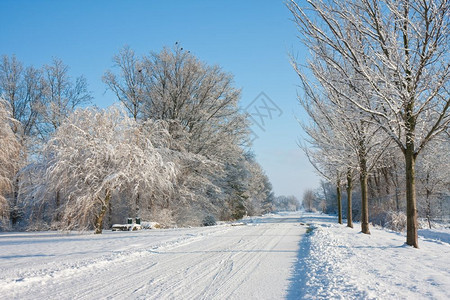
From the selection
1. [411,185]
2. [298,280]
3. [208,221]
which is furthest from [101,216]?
[411,185]

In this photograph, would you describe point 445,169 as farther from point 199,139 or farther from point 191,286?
point 191,286

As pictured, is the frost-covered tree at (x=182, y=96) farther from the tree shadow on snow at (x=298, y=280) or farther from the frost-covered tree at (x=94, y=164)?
the tree shadow on snow at (x=298, y=280)

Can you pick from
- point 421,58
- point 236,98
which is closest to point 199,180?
point 236,98

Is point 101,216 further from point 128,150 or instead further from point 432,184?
point 432,184

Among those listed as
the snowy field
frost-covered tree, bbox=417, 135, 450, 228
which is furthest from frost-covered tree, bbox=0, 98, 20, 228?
frost-covered tree, bbox=417, 135, 450, 228

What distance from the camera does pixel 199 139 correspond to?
2677 centimetres

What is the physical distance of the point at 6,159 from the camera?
19984 mm

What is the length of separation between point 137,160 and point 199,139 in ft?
33.5

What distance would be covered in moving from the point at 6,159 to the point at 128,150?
9.12m

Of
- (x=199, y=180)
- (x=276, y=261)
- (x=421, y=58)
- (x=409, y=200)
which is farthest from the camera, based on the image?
(x=199, y=180)

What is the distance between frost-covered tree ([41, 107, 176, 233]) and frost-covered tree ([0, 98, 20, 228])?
4.95m

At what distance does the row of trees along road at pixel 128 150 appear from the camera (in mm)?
15945

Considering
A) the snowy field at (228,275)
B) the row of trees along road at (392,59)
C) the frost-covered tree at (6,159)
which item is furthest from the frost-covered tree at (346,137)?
the frost-covered tree at (6,159)

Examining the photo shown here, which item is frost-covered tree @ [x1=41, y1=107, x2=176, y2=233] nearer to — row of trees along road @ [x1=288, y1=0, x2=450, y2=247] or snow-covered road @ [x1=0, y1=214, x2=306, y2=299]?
snow-covered road @ [x1=0, y1=214, x2=306, y2=299]
